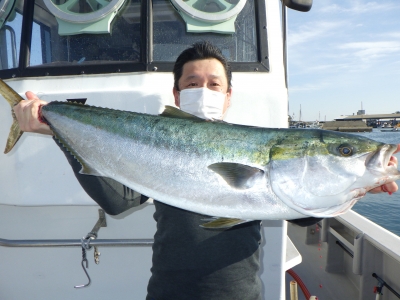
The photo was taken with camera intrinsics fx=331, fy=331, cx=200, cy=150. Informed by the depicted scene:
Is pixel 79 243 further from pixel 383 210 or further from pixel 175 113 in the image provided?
pixel 383 210

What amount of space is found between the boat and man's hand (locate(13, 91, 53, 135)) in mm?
503

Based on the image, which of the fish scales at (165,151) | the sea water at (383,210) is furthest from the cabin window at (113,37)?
the sea water at (383,210)

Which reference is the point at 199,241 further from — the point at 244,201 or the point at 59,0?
the point at 59,0

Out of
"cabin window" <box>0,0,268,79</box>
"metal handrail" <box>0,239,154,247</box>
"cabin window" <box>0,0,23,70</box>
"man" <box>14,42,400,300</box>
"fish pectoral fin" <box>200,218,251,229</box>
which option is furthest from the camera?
"cabin window" <box>0,0,23,70</box>

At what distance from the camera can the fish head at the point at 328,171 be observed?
1.67 metres

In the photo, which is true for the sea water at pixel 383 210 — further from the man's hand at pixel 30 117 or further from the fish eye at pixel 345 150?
the man's hand at pixel 30 117

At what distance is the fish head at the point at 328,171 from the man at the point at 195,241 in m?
0.26

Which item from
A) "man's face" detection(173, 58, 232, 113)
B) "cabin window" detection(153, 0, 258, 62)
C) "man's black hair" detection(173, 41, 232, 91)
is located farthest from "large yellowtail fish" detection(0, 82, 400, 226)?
"cabin window" detection(153, 0, 258, 62)

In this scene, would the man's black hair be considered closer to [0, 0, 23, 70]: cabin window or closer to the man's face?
the man's face

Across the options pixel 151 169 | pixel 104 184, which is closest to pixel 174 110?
pixel 151 169

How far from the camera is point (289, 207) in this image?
5.70ft

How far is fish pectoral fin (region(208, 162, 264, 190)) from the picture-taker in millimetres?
1765

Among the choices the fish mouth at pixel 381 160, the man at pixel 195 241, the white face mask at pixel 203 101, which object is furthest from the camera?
the white face mask at pixel 203 101

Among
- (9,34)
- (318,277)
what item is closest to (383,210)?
(318,277)
